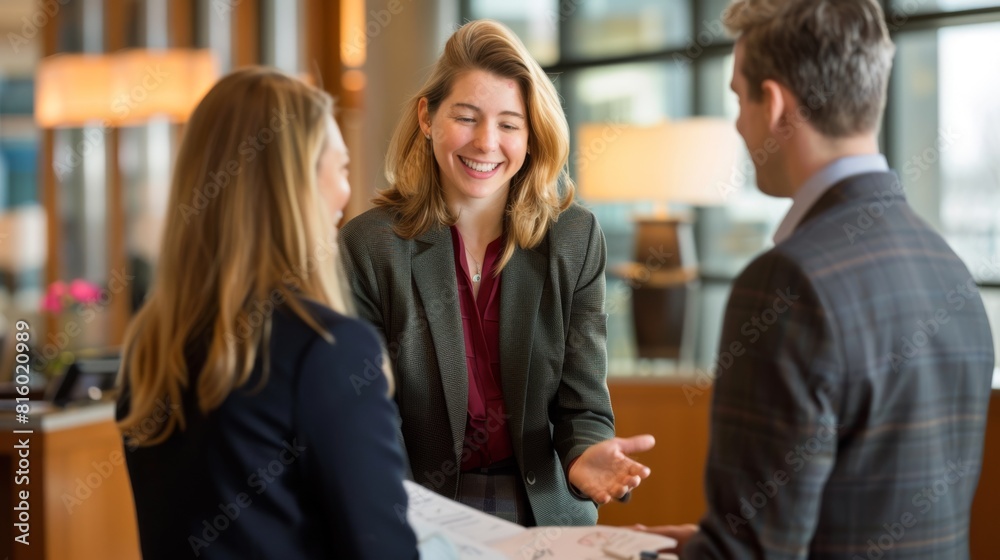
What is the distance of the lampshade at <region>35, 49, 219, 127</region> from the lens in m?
5.16

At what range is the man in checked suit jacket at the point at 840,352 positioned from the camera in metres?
1.17

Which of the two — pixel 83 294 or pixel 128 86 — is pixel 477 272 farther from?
pixel 128 86

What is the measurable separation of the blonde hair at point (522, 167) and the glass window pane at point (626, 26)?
4.70 m

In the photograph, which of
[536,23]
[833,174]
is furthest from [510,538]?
[536,23]

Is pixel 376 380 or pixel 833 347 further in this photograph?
pixel 376 380

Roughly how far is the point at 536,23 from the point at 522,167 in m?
5.39

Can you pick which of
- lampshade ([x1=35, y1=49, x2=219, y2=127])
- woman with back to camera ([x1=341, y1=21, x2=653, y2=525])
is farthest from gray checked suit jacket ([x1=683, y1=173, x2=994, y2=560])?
lampshade ([x1=35, y1=49, x2=219, y2=127])

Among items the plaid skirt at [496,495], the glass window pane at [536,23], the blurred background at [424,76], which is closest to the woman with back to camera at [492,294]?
the plaid skirt at [496,495]

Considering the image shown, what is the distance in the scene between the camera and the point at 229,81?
1.41 metres

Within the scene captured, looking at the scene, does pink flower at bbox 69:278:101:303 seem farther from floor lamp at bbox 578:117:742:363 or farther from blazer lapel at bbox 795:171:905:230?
blazer lapel at bbox 795:171:905:230

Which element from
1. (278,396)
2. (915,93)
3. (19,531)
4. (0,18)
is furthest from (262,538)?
(0,18)

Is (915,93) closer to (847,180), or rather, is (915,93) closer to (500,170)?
(500,170)

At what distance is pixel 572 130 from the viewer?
7.37m

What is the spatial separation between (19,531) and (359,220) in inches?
85.2
